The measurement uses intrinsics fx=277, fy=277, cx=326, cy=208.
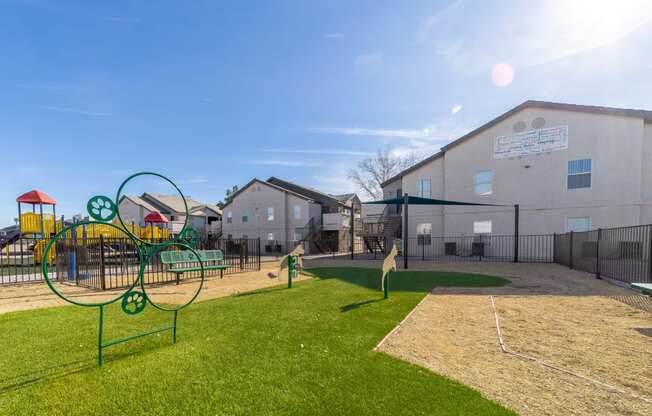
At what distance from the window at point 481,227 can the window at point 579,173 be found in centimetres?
485

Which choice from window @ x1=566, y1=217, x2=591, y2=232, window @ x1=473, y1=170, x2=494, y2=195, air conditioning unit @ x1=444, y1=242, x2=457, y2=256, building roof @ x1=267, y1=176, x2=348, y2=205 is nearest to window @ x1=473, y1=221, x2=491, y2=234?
air conditioning unit @ x1=444, y1=242, x2=457, y2=256

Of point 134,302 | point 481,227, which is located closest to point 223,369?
point 134,302

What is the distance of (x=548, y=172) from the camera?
667 inches

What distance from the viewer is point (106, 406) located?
2732 mm

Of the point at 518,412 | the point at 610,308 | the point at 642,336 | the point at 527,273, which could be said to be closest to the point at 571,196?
the point at 527,273

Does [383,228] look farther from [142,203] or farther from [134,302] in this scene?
[142,203]

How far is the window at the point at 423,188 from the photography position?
21.3 meters

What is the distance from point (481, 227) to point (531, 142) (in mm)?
6096

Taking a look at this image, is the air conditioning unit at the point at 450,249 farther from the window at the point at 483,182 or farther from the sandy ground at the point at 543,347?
the sandy ground at the point at 543,347

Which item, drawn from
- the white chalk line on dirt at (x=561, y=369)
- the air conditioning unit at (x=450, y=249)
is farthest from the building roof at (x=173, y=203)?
the white chalk line on dirt at (x=561, y=369)

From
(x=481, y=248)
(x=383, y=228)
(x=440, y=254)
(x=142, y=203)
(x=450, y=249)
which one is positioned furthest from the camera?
(x=142, y=203)

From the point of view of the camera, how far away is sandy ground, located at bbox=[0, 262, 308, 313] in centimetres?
718

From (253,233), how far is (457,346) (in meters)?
29.4

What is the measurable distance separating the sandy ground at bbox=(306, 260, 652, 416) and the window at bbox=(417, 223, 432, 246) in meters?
13.3
